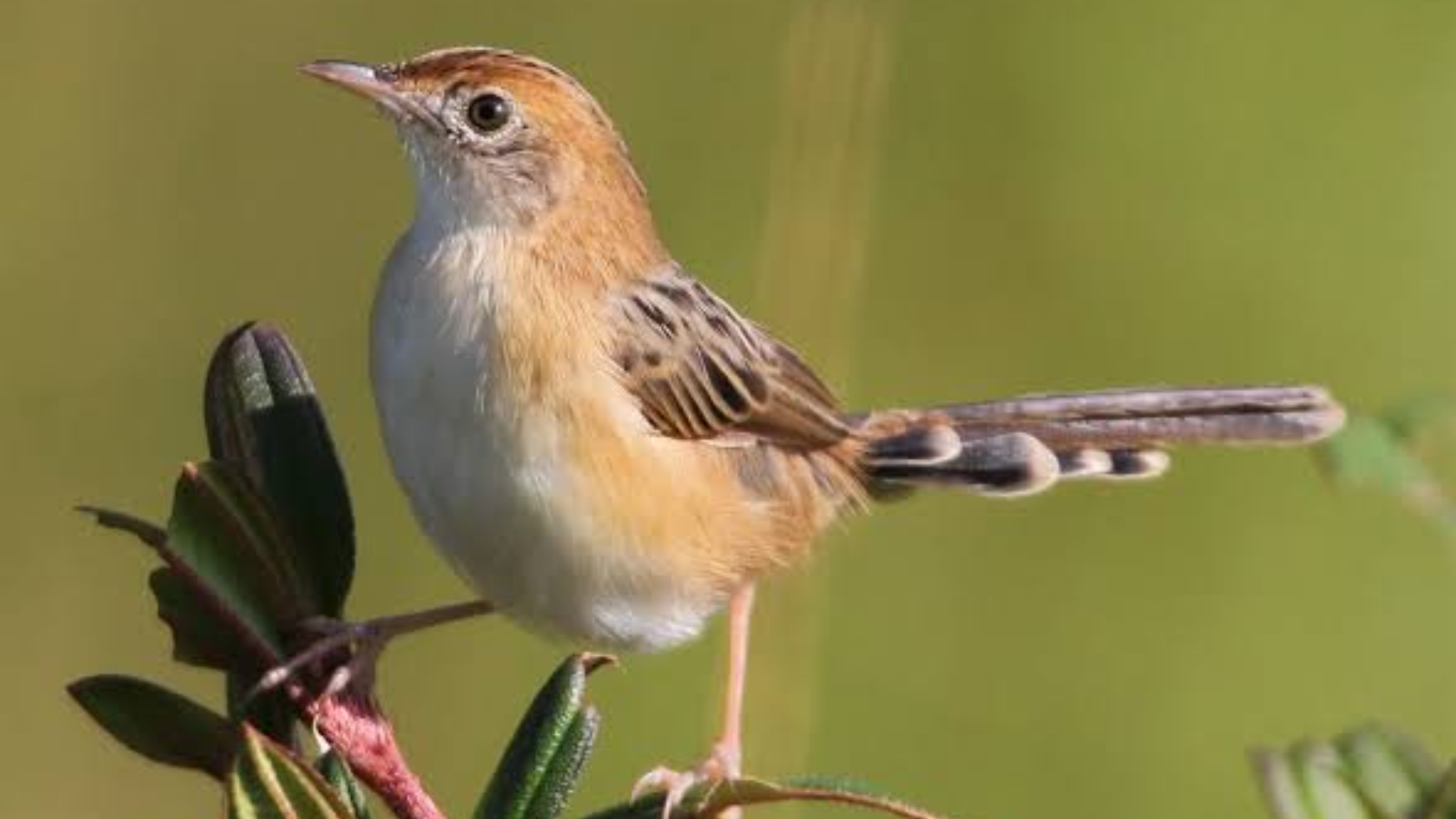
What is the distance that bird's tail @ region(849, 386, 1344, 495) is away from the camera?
3.63m

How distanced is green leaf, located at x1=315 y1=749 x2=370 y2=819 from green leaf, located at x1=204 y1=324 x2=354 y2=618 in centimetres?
12

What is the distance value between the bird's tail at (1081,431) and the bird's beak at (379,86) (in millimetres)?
863

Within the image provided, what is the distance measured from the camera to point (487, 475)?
2.98m

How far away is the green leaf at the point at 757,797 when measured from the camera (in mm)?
1604

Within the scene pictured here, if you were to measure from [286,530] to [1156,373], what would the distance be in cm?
404

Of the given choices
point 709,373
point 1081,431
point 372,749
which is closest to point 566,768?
point 372,749

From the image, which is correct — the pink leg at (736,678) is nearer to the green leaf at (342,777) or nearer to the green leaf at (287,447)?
the green leaf at (287,447)

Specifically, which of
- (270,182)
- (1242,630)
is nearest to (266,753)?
(1242,630)

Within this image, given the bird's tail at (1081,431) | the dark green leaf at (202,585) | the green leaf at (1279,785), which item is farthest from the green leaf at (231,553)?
the bird's tail at (1081,431)

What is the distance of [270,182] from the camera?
5.99 meters

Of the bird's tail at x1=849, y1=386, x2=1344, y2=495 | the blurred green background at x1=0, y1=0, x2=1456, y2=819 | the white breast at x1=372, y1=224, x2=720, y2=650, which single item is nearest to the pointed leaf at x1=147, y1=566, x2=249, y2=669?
the white breast at x1=372, y1=224, x2=720, y2=650

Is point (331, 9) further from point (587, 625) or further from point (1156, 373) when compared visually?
point (587, 625)

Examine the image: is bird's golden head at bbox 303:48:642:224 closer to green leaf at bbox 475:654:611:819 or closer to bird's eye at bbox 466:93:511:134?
bird's eye at bbox 466:93:511:134

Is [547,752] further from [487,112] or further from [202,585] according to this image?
[487,112]
